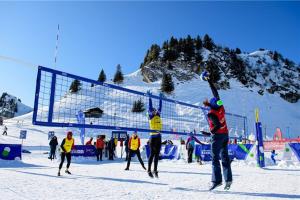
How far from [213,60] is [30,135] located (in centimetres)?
6258

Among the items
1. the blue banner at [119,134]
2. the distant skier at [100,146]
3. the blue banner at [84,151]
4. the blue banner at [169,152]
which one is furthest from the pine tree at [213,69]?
the distant skier at [100,146]

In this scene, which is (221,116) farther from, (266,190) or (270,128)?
(270,128)

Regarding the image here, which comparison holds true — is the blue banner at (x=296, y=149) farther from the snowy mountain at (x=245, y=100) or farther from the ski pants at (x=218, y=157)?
the snowy mountain at (x=245, y=100)

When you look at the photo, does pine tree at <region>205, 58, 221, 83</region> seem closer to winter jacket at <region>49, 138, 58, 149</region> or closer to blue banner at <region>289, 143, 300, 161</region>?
blue banner at <region>289, 143, 300, 161</region>

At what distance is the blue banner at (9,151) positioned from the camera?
14.8 meters

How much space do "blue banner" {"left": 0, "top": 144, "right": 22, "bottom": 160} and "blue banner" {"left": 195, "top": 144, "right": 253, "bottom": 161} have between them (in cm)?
1019

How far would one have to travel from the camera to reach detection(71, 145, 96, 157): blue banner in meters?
17.5

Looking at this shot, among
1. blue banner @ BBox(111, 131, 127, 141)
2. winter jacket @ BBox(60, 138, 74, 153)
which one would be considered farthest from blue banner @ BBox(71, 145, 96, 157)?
winter jacket @ BBox(60, 138, 74, 153)

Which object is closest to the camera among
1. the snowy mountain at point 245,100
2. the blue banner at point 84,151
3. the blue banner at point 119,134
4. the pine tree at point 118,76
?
the blue banner at point 84,151

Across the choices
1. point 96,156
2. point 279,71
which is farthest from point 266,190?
point 279,71

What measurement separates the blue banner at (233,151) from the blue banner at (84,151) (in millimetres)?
6895

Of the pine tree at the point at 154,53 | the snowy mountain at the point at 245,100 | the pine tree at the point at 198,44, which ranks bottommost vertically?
the snowy mountain at the point at 245,100

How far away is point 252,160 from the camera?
1382 cm

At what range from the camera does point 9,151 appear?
15.1 metres
